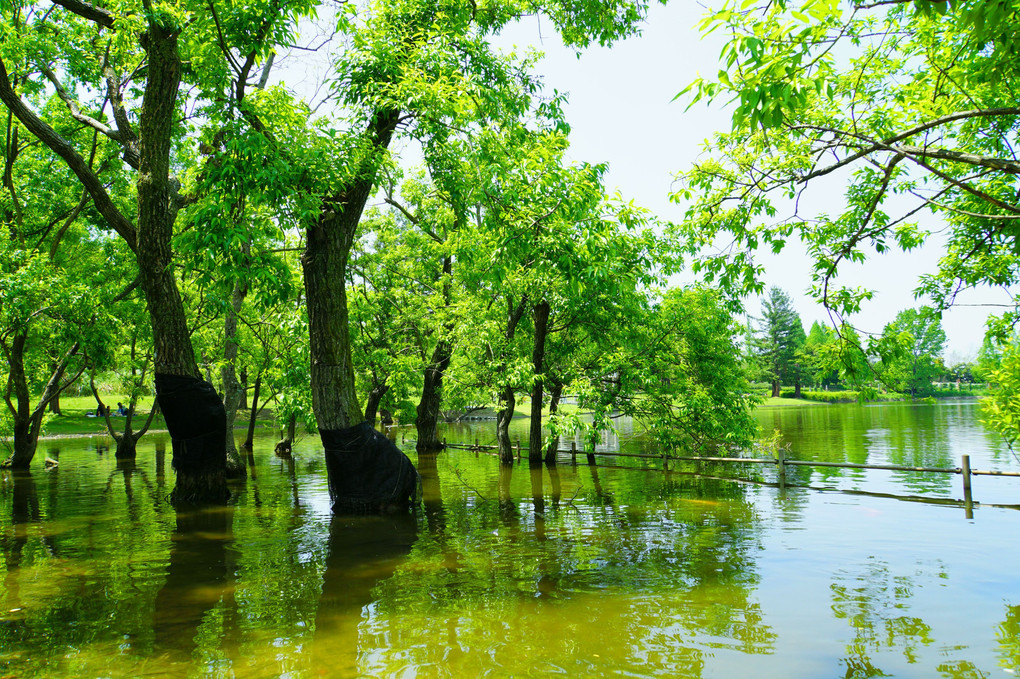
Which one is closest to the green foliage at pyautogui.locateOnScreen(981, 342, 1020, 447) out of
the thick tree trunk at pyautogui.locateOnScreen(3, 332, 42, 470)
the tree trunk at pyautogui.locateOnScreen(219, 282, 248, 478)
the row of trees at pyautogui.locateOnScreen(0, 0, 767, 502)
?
the row of trees at pyautogui.locateOnScreen(0, 0, 767, 502)

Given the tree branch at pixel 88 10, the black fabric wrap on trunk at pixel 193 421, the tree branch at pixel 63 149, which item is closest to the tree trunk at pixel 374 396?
the black fabric wrap on trunk at pixel 193 421

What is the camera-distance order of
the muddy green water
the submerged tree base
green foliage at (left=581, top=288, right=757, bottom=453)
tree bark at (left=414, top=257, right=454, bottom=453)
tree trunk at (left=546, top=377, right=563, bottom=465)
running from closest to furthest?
the muddy green water, the submerged tree base, green foliage at (left=581, top=288, right=757, bottom=453), tree trunk at (left=546, top=377, right=563, bottom=465), tree bark at (left=414, top=257, right=454, bottom=453)

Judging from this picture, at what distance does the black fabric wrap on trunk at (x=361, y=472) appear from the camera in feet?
36.2

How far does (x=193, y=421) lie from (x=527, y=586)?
7860 millimetres

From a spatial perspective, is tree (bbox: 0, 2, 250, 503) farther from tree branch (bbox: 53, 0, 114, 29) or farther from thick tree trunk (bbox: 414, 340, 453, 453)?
thick tree trunk (bbox: 414, 340, 453, 453)

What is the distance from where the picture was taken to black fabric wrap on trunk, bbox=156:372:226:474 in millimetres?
11633

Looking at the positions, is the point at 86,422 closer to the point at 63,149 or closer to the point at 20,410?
the point at 20,410

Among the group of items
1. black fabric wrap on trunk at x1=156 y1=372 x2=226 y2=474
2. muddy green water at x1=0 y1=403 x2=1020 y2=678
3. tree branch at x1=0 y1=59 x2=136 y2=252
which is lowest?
muddy green water at x1=0 y1=403 x2=1020 y2=678

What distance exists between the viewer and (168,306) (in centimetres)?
1175

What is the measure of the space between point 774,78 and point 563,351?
16406 mm

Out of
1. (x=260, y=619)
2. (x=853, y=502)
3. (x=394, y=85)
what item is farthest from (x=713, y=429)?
(x=260, y=619)

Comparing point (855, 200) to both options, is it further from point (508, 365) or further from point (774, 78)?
point (508, 365)

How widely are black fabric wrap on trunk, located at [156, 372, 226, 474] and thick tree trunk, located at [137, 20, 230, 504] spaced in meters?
0.02

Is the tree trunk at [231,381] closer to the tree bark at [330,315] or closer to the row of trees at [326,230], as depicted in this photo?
the row of trees at [326,230]
